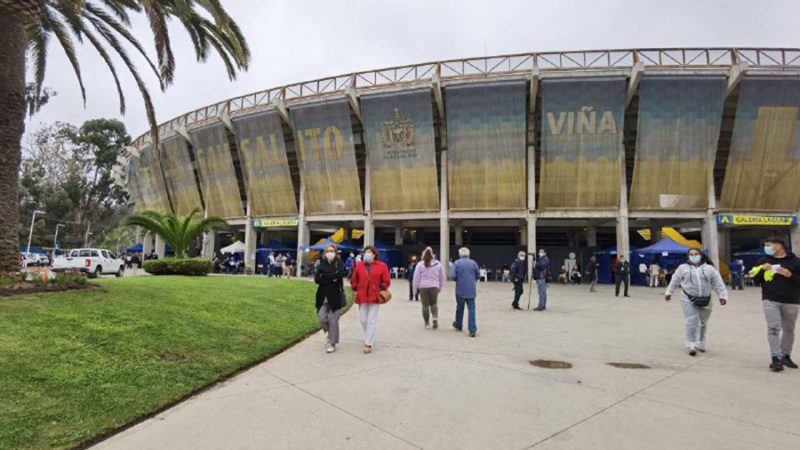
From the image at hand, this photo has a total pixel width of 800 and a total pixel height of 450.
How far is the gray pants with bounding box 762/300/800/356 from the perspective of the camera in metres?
5.51

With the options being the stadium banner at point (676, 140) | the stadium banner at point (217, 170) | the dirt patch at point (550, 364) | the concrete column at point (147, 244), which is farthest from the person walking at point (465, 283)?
the concrete column at point (147, 244)

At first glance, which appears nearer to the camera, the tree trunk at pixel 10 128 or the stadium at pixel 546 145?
the tree trunk at pixel 10 128

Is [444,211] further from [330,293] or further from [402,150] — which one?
[330,293]

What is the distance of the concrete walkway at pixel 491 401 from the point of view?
3.20 m

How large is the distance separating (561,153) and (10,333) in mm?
27243

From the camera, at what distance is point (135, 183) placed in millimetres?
45250

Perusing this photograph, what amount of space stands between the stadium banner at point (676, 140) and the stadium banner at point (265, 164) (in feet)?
Answer: 84.5

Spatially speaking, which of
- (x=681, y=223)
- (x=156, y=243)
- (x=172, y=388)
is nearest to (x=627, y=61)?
(x=681, y=223)

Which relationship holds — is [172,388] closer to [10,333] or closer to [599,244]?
[10,333]

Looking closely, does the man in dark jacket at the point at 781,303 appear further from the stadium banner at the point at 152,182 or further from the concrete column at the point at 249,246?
the stadium banner at the point at 152,182

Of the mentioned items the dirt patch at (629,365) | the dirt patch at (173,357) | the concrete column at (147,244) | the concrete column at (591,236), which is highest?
the concrete column at (591,236)

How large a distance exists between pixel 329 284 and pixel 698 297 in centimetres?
619

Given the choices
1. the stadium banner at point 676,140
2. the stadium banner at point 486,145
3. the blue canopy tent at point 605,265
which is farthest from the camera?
the blue canopy tent at point 605,265

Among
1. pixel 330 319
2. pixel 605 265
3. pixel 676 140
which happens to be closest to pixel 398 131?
pixel 605 265
